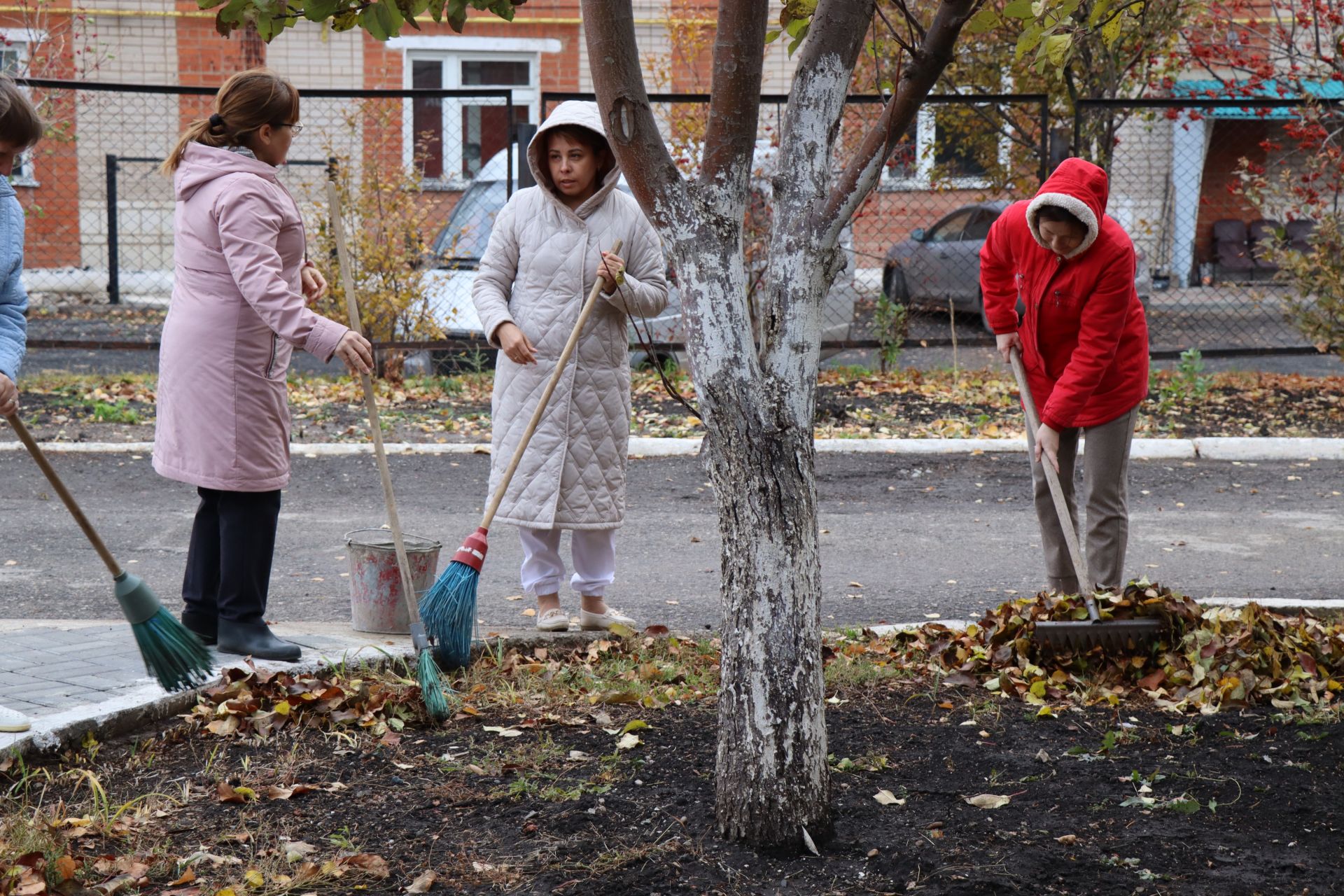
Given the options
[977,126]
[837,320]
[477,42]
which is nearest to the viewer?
[837,320]

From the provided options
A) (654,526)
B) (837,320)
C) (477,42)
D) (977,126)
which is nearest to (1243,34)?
(977,126)

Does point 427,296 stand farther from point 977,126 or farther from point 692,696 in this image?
point 692,696

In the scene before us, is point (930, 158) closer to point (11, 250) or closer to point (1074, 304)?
point (1074, 304)

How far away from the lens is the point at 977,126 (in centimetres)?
1288

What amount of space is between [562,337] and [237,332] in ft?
3.44

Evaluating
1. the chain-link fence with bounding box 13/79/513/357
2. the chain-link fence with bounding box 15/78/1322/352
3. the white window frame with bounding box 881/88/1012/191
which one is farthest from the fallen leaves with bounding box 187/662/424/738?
the white window frame with bounding box 881/88/1012/191

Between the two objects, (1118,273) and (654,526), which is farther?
(654,526)

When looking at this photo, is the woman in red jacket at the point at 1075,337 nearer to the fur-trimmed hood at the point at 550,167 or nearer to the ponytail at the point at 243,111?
the fur-trimmed hood at the point at 550,167

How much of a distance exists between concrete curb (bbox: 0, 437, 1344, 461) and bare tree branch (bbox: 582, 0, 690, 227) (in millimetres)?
5708

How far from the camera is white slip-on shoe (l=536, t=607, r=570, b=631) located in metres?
4.55

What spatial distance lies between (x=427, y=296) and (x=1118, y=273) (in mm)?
7146

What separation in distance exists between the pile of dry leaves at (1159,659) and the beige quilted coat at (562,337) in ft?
3.49

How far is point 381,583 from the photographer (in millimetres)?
4457

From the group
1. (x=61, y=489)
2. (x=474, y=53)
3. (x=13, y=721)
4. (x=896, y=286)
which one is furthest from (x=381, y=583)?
(x=474, y=53)
